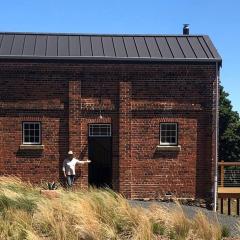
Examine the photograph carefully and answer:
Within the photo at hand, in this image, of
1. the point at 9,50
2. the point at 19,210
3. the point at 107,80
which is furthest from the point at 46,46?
the point at 19,210

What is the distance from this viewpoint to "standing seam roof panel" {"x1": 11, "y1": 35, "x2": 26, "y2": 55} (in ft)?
63.4

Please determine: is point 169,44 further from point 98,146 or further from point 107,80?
point 98,146

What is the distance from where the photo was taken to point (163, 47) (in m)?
20.2

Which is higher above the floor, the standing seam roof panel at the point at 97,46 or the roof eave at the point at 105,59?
the standing seam roof panel at the point at 97,46

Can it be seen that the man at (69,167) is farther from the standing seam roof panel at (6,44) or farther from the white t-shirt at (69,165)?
the standing seam roof panel at (6,44)

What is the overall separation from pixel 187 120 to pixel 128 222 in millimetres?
9179

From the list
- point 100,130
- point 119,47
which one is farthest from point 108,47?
point 100,130

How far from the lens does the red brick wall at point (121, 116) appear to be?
1911cm

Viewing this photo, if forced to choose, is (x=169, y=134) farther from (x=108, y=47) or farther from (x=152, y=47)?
(x=108, y=47)

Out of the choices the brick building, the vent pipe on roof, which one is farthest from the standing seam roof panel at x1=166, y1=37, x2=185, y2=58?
the vent pipe on roof

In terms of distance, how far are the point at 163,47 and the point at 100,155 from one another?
4760mm

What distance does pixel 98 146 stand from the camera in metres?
19.5

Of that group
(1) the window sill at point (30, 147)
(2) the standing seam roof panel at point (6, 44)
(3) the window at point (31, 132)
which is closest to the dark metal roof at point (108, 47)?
(2) the standing seam roof panel at point (6, 44)

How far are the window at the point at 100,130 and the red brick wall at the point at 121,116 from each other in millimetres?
242
